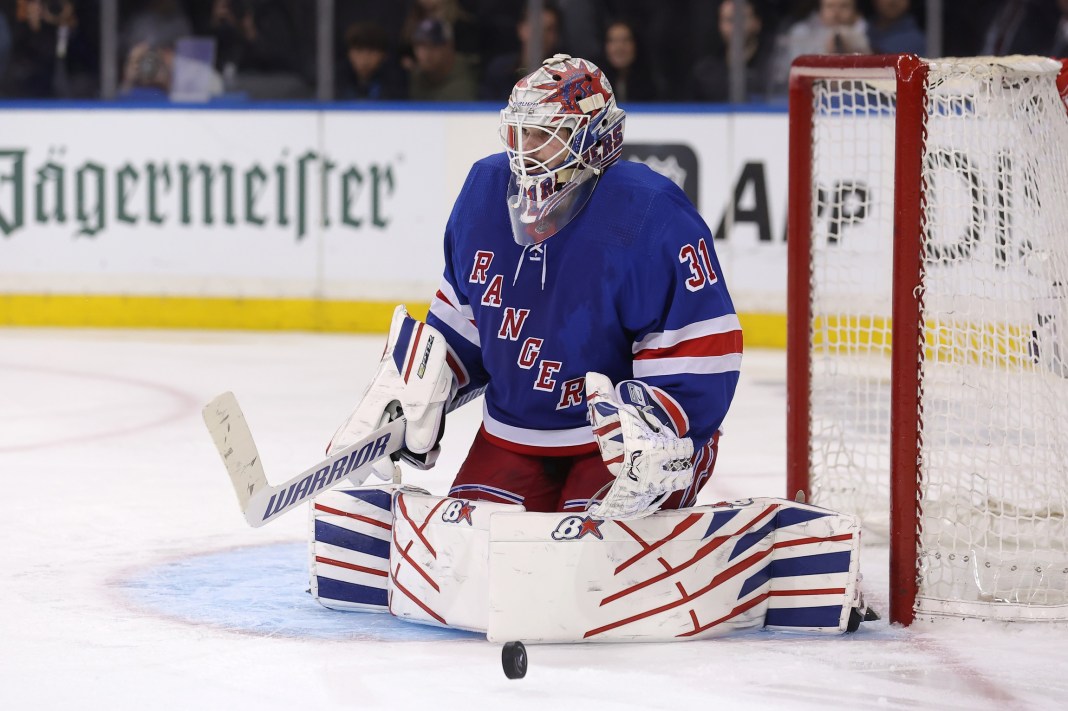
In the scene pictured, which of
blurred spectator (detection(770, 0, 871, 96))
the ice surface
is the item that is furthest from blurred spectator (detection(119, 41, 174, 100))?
the ice surface

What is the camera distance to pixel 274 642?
8.59 ft

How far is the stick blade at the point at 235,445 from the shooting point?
255 cm

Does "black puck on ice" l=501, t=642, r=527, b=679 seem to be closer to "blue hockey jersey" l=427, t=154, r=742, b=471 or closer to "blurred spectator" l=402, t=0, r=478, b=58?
"blue hockey jersey" l=427, t=154, r=742, b=471

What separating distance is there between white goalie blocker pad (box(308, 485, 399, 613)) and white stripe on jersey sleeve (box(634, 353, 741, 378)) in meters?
0.49

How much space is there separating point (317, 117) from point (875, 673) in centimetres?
500

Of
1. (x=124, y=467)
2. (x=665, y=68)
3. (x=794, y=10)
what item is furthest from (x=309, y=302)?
(x=124, y=467)

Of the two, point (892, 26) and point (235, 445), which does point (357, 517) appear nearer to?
point (235, 445)

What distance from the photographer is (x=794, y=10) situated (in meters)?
6.77

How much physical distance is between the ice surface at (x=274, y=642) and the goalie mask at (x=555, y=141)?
68 centimetres

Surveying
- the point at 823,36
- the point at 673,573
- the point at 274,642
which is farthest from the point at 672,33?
the point at 274,642

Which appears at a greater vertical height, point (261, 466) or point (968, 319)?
point (968, 319)

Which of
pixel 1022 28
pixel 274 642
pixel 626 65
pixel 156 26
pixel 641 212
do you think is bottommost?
pixel 274 642

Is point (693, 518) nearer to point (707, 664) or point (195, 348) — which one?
point (707, 664)

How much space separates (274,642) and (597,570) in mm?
502
